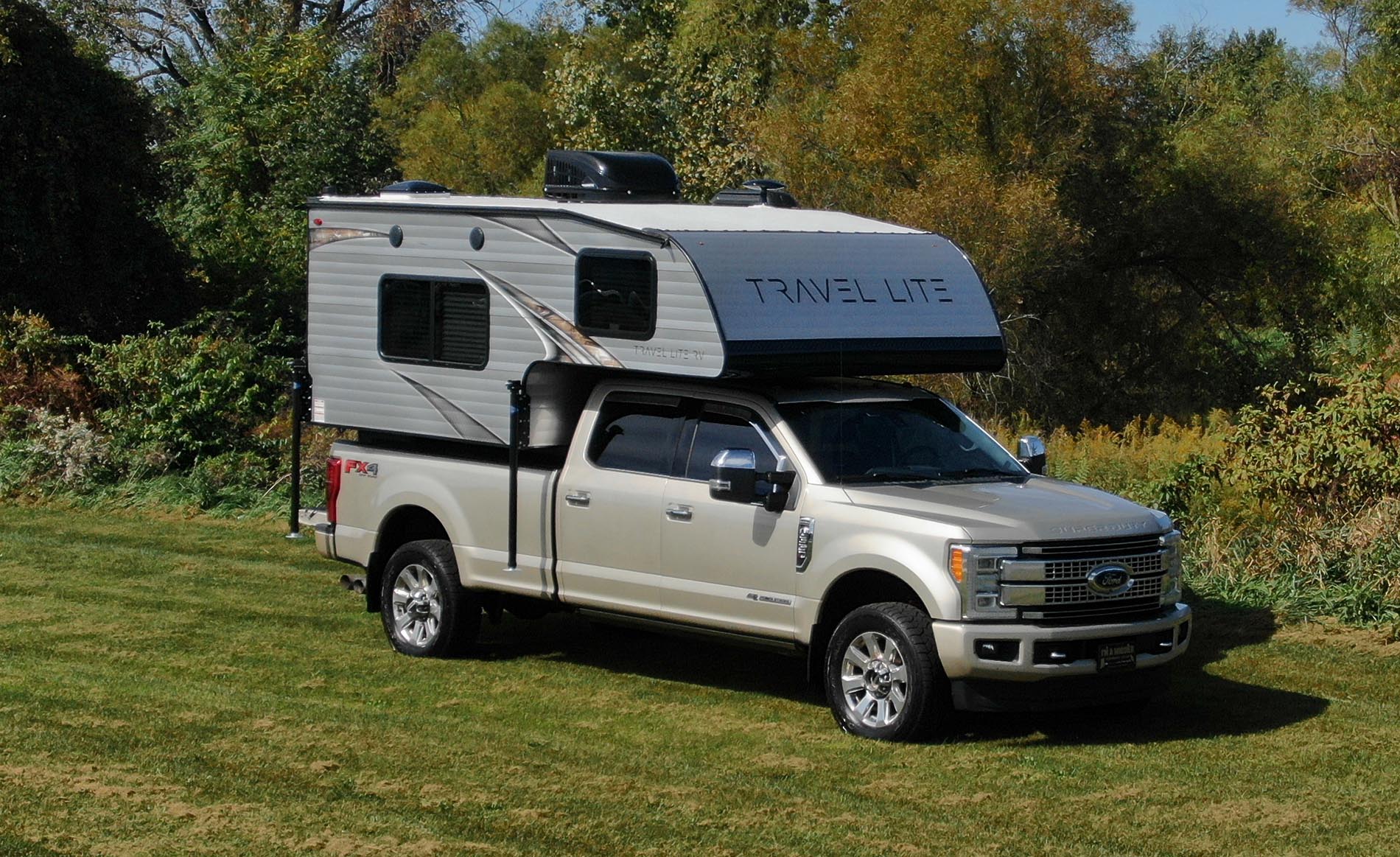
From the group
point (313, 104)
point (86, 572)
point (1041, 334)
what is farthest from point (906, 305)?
point (313, 104)

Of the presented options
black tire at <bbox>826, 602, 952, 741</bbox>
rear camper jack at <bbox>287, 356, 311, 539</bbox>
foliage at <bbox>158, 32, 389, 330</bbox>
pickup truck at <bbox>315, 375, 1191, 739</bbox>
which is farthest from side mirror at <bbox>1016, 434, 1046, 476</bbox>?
foliage at <bbox>158, 32, 389, 330</bbox>

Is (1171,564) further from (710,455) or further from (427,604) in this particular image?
(427,604)

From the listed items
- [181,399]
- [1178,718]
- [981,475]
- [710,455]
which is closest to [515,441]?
[710,455]

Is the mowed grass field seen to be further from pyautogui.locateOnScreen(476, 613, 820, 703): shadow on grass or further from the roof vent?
the roof vent

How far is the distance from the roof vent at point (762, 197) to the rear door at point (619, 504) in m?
2.04

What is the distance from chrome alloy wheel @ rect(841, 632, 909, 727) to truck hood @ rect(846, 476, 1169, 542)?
2.27ft

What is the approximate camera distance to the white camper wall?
32.4 feet

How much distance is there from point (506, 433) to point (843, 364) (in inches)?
85.9

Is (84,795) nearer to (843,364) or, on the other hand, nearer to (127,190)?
(843,364)

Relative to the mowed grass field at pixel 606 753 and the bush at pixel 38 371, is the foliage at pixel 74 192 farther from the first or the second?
the mowed grass field at pixel 606 753

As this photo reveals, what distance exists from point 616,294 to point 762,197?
2.00m

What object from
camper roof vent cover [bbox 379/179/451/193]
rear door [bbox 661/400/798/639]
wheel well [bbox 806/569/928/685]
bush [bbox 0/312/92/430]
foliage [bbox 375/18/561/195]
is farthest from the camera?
foliage [bbox 375/18/561/195]

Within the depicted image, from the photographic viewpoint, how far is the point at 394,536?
11.7 metres

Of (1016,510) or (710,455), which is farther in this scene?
(710,455)
